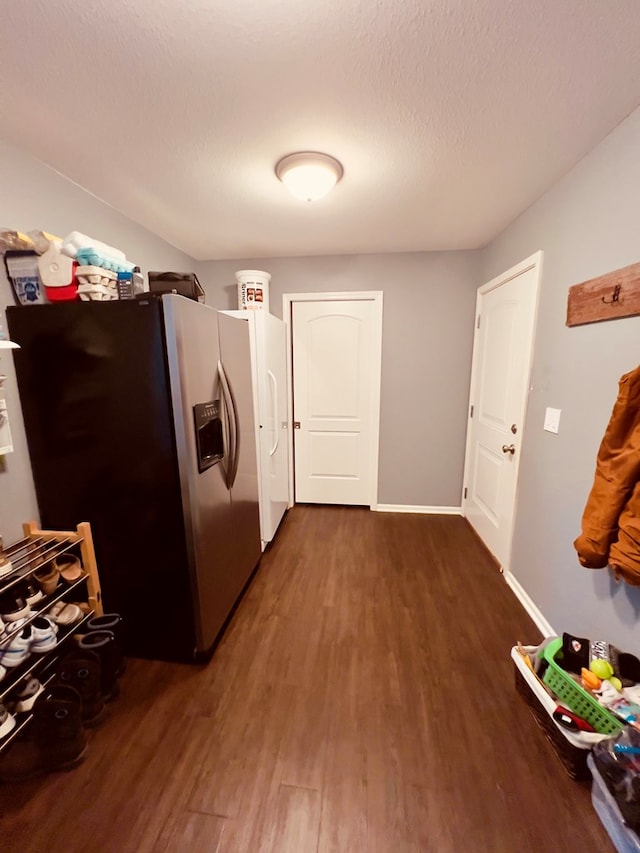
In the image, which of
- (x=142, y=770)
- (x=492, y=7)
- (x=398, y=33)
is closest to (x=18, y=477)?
(x=142, y=770)

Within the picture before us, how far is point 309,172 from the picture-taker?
5.34 ft

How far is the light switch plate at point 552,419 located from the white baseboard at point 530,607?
1036mm

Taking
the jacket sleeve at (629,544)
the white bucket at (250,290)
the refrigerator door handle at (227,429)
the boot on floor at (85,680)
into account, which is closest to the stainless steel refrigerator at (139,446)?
the refrigerator door handle at (227,429)

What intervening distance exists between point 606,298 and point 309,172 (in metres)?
1.43

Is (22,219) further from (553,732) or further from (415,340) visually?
(553,732)

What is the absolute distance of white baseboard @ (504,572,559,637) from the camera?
6.13 ft

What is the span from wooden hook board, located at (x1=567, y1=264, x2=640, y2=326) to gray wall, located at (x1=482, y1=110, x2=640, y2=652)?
41 millimetres

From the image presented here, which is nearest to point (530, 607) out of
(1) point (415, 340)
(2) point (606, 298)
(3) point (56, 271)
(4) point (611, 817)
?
(4) point (611, 817)

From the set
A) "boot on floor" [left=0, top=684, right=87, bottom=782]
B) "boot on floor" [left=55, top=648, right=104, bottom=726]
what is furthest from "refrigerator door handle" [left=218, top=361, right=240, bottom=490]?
"boot on floor" [left=0, top=684, right=87, bottom=782]

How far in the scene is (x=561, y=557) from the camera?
69.8 inches

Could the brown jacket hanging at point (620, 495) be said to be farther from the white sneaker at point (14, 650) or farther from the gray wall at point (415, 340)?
the white sneaker at point (14, 650)

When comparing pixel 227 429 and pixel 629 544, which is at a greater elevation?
pixel 227 429

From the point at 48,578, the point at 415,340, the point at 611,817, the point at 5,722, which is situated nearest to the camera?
the point at 611,817

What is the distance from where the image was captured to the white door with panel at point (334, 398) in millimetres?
3146
